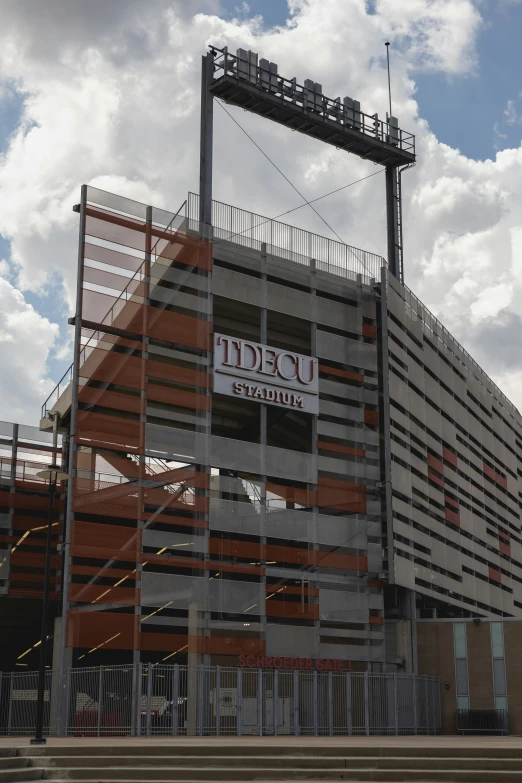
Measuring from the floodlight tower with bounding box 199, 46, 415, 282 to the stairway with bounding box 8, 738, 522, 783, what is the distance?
27366mm

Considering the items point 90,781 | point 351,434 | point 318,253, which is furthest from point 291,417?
point 90,781

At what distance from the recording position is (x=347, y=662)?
4625 cm

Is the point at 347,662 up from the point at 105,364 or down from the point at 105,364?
down

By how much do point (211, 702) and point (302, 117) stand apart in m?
28.8

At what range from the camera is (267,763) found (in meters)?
24.8

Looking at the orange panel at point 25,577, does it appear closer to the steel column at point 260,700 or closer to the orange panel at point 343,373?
the steel column at point 260,700

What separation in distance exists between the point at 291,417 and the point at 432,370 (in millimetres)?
10354

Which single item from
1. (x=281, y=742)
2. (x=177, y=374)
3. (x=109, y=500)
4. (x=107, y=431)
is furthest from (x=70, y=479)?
(x=281, y=742)

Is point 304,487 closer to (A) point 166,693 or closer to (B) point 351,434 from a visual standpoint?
(B) point 351,434

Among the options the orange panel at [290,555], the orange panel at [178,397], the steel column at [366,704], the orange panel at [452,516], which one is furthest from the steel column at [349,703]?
the orange panel at [452,516]

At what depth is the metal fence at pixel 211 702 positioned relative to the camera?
1539 inches

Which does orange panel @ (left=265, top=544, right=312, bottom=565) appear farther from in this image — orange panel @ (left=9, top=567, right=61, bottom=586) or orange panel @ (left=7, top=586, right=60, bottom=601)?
orange panel @ (left=9, top=567, right=61, bottom=586)

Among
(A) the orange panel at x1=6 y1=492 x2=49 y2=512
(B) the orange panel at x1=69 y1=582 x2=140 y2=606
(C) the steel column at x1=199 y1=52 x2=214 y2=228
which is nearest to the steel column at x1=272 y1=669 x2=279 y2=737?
(B) the orange panel at x1=69 y1=582 x2=140 y2=606

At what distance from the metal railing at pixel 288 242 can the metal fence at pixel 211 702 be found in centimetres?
1895
